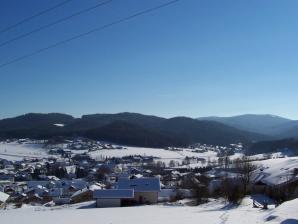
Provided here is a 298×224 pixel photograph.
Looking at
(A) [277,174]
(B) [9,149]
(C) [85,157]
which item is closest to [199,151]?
(C) [85,157]

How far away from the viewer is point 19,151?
163 m

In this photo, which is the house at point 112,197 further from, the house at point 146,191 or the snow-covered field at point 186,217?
the snow-covered field at point 186,217

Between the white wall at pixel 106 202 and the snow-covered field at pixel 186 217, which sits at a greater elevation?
the snow-covered field at pixel 186 217

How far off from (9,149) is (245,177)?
14135 cm

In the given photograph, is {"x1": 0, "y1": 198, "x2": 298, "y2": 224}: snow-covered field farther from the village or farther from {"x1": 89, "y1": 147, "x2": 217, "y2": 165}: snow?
{"x1": 89, "y1": 147, "x2": 217, "y2": 165}: snow

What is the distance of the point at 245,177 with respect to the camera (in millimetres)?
38844

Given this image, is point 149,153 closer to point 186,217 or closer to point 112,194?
point 112,194

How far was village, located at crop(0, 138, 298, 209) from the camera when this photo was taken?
36469 millimetres

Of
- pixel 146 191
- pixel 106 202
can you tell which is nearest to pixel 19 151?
pixel 146 191

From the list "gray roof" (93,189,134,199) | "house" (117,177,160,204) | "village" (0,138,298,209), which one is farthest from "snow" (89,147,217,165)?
"gray roof" (93,189,134,199)

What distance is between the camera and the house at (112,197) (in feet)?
114

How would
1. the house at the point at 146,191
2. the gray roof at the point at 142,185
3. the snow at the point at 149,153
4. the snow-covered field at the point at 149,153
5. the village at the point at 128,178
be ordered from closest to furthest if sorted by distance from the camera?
the village at the point at 128,178, the house at the point at 146,191, the gray roof at the point at 142,185, the snow-covered field at the point at 149,153, the snow at the point at 149,153

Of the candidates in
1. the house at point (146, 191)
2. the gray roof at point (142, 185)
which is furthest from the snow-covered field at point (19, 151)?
the house at point (146, 191)

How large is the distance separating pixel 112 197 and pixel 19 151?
136 meters
